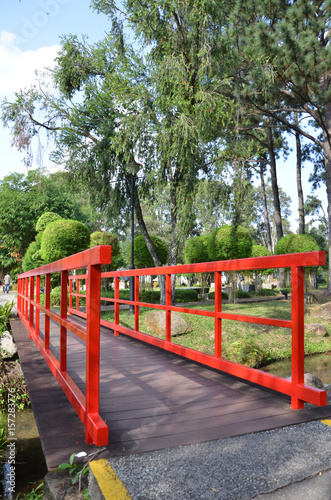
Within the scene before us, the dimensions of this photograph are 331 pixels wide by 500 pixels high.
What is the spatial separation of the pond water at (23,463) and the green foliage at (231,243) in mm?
14212

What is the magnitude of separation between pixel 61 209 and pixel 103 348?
96.2 ft

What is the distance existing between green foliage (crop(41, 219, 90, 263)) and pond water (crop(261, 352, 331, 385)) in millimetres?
8650

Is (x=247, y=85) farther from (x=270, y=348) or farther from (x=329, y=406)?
(x=329, y=406)

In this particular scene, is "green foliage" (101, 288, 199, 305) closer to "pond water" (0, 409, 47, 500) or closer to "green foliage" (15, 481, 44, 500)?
"pond water" (0, 409, 47, 500)

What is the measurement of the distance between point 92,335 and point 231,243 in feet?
53.7

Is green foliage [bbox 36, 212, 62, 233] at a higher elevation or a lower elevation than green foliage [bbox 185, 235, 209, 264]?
higher

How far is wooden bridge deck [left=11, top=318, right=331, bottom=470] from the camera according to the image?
7.73 feet

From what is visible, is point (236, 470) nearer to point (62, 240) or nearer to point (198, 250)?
point (62, 240)

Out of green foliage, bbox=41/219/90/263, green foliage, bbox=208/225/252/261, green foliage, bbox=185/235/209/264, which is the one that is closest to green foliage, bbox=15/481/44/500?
green foliage, bbox=41/219/90/263

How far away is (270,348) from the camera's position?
33.4 ft

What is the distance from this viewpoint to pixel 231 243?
1822cm

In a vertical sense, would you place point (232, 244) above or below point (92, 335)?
above

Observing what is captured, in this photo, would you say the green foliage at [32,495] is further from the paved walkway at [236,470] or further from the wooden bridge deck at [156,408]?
the paved walkway at [236,470]

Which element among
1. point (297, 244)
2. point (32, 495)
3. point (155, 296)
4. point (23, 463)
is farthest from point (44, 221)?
point (32, 495)
